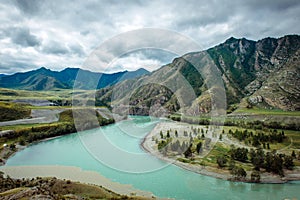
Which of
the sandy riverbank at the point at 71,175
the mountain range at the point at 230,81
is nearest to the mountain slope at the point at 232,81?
the mountain range at the point at 230,81

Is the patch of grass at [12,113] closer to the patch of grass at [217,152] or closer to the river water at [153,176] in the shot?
the river water at [153,176]

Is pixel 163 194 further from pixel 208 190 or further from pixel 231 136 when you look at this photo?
pixel 231 136

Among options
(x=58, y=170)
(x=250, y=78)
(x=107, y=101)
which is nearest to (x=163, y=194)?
(x=58, y=170)

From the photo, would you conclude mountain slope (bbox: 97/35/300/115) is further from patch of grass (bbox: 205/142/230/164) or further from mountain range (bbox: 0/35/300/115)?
patch of grass (bbox: 205/142/230/164)

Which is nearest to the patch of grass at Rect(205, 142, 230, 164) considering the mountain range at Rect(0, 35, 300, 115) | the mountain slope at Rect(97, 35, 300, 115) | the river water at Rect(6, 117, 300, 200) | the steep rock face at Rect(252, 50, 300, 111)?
the river water at Rect(6, 117, 300, 200)

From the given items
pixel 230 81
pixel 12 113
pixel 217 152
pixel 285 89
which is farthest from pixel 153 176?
pixel 230 81

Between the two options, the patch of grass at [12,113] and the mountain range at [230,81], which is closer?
the patch of grass at [12,113]
